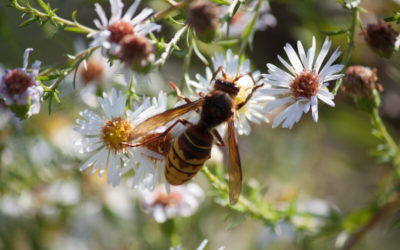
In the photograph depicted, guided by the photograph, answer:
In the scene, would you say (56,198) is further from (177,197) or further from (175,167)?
(175,167)

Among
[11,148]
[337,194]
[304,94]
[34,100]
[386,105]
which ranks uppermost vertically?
[34,100]

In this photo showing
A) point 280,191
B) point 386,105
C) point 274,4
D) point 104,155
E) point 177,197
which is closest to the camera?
point 104,155

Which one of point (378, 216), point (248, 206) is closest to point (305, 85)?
point (248, 206)

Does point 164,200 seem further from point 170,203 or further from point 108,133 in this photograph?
point 108,133

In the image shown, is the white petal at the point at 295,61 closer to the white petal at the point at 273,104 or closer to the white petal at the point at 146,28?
the white petal at the point at 273,104

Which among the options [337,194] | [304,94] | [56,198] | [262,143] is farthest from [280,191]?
[304,94]

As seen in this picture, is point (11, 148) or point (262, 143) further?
point (262, 143)
